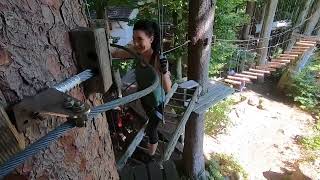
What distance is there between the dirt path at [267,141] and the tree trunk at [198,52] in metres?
2.97

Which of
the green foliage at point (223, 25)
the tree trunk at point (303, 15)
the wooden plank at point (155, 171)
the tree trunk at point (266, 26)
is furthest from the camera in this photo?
the tree trunk at point (303, 15)

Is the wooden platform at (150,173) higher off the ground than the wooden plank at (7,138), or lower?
lower

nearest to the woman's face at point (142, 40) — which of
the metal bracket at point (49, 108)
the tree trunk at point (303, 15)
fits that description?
the metal bracket at point (49, 108)

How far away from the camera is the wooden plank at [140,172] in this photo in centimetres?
337

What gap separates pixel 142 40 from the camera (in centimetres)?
339

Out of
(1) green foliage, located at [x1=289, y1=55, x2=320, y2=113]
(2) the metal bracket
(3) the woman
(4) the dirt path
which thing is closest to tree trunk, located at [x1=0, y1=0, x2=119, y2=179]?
(2) the metal bracket

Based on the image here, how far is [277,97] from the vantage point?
541 inches

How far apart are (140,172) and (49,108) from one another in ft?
9.40

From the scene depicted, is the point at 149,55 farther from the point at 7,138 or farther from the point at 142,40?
the point at 7,138

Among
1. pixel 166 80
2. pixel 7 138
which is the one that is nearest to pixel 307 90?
pixel 166 80

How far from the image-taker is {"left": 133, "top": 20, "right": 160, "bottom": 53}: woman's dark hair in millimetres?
3375

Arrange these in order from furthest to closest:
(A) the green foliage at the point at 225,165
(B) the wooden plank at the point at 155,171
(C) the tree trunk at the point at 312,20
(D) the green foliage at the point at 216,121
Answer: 1. (C) the tree trunk at the point at 312,20
2. (D) the green foliage at the point at 216,121
3. (A) the green foliage at the point at 225,165
4. (B) the wooden plank at the point at 155,171

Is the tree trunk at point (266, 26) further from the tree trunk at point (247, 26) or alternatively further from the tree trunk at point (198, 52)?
the tree trunk at point (198, 52)

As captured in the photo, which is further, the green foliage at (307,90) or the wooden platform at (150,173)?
the green foliage at (307,90)
